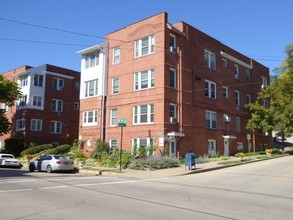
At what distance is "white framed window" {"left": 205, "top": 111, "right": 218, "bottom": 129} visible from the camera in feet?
113

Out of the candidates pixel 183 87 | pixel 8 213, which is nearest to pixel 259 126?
pixel 183 87

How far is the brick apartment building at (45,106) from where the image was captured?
157 feet

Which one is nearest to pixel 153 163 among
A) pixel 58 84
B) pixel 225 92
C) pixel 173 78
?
pixel 173 78

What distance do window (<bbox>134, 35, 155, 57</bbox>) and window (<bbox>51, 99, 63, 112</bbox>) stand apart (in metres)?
22.1

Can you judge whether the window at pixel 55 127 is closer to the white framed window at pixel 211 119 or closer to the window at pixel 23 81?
the window at pixel 23 81

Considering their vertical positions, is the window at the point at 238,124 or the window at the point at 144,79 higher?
the window at the point at 144,79

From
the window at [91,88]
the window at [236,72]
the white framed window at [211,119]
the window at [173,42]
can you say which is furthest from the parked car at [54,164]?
the window at [236,72]

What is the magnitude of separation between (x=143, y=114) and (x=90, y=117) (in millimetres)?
7935

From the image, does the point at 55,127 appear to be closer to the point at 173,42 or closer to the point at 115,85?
the point at 115,85

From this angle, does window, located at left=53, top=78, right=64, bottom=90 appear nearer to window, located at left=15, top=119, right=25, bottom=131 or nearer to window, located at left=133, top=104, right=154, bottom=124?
window, located at left=15, top=119, right=25, bottom=131

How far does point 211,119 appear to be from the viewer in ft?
115

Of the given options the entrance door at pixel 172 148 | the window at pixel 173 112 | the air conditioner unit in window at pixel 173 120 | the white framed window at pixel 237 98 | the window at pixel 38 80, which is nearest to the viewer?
the entrance door at pixel 172 148

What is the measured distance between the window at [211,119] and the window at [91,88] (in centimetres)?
1160

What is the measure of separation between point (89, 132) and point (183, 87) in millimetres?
11230
